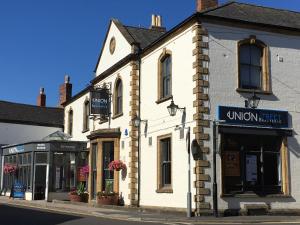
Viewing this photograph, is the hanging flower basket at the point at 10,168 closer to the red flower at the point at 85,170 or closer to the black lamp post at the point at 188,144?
the red flower at the point at 85,170

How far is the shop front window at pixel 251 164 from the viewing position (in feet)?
67.8

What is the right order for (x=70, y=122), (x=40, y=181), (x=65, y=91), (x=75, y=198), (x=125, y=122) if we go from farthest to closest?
1. (x=65, y=91)
2. (x=70, y=122)
3. (x=40, y=181)
4. (x=75, y=198)
5. (x=125, y=122)

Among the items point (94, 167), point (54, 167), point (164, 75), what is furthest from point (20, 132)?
point (164, 75)

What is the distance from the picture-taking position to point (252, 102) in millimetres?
21094

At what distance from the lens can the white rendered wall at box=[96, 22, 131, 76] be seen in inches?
1092

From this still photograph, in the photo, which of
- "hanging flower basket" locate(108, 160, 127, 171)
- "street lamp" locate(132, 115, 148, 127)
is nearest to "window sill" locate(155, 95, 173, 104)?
"street lamp" locate(132, 115, 148, 127)

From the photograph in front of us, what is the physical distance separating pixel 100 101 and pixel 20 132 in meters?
16.7

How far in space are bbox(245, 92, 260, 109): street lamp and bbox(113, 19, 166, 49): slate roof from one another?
785cm

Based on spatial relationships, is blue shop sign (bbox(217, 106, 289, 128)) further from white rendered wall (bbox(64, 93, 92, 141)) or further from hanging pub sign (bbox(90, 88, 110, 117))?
white rendered wall (bbox(64, 93, 92, 141))

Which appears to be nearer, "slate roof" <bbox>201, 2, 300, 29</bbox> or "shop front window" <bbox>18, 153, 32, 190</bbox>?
"slate roof" <bbox>201, 2, 300, 29</bbox>

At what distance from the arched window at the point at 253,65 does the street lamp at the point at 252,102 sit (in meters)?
0.63

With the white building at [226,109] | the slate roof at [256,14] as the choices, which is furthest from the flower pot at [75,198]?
the slate roof at [256,14]

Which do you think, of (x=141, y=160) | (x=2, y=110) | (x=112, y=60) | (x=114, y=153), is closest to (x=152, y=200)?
(x=141, y=160)

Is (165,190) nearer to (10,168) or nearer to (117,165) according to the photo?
(117,165)
